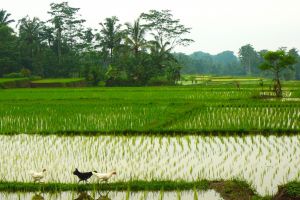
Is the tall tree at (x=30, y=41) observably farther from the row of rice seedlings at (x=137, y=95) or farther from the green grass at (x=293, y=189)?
the green grass at (x=293, y=189)

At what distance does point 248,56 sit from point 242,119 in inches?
2001

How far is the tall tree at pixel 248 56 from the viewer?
5944cm

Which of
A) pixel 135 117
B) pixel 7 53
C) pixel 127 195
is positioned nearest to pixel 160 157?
pixel 127 195

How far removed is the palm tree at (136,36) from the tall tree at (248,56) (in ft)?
109

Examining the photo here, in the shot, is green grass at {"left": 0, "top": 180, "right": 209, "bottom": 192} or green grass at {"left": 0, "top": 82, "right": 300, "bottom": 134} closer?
green grass at {"left": 0, "top": 180, "right": 209, "bottom": 192}

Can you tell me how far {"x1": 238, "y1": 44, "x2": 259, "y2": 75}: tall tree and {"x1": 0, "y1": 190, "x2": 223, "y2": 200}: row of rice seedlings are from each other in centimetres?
5623

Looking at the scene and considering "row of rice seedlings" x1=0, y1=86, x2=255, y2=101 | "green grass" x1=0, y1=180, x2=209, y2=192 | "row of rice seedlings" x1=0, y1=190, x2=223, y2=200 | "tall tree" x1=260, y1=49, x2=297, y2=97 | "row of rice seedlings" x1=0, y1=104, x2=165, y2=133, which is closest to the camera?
"row of rice seedlings" x1=0, y1=190, x2=223, y2=200

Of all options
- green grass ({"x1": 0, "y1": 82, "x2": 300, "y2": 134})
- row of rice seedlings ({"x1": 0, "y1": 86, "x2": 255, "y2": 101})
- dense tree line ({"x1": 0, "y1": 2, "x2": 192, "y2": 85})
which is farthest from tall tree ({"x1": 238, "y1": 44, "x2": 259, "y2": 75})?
green grass ({"x1": 0, "y1": 82, "x2": 300, "y2": 134})

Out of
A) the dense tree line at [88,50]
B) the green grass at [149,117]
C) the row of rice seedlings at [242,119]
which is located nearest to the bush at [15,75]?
the dense tree line at [88,50]

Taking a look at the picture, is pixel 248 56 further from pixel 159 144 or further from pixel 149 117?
pixel 159 144

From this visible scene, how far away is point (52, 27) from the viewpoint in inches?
1391

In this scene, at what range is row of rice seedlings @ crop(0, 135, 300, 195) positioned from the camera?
19.4 ft

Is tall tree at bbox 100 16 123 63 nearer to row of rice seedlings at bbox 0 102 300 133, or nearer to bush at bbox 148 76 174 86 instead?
bush at bbox 148 76 174 86

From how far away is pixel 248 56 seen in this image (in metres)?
59.8
